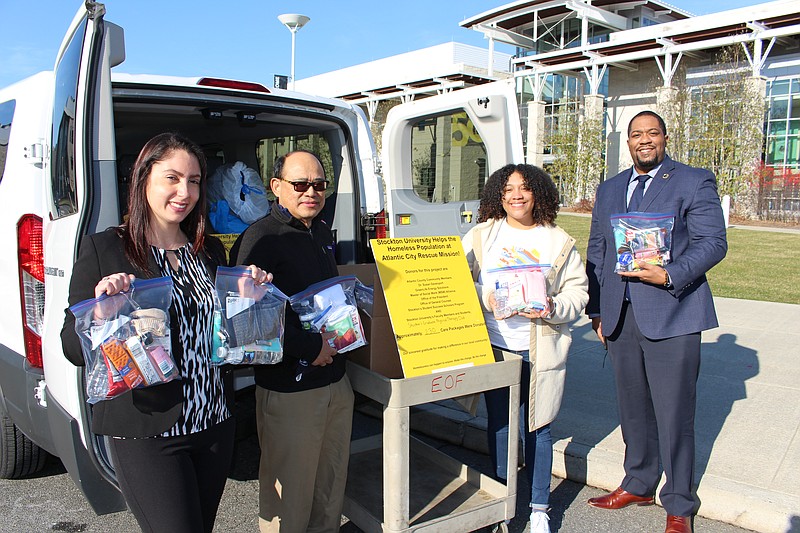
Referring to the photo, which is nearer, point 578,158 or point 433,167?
point 433,167

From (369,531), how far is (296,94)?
7.76 feet

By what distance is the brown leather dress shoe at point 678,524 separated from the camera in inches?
125

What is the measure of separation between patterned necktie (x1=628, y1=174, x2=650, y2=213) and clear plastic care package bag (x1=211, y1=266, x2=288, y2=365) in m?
1.88

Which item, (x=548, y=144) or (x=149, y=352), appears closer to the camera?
(x=149, y=352)

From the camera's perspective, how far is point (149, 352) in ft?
6.28

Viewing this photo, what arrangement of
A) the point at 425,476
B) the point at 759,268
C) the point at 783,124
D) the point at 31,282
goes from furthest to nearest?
the point at 783,124 → the point at 759,268 → the point at 425,476 → the point at 31,282

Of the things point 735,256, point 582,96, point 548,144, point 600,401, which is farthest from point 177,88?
point 582,96

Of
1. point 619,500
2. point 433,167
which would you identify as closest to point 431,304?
point 619,500

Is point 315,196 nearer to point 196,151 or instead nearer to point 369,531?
point 196,151

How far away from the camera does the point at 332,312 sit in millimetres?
2527

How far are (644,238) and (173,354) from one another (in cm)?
202

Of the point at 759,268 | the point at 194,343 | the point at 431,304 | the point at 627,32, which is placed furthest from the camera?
the point at 627,32

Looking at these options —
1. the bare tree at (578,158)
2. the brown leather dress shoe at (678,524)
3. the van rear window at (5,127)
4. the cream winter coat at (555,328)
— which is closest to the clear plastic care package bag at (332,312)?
the cream winter coat at (555,328)

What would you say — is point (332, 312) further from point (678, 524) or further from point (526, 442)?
point (678, 524)
